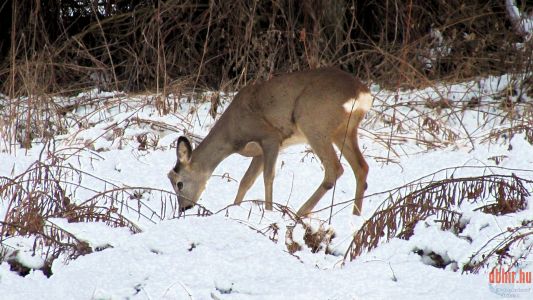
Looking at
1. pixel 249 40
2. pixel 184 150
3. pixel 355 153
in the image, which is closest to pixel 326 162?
pixel 355 153

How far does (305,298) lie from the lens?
3.78 meters

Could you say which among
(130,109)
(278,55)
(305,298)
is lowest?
(305,298)

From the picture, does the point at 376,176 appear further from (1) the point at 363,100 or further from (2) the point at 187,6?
(2) the point at 187,6

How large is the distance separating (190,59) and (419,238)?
282 inches

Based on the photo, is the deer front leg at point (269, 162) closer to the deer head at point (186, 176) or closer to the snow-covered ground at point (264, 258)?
the snow-covered ground at point (264, 258)

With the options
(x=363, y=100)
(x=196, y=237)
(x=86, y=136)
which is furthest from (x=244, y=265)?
(x=86, y=136)

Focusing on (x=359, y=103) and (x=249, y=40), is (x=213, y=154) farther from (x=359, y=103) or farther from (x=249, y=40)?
(x=249, y=40)

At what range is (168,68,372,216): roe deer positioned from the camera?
7.05 meters

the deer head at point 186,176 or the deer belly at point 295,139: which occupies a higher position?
the deer belly at point 295,139

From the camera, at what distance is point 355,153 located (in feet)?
23.3

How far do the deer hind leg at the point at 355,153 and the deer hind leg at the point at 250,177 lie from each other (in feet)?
2.56

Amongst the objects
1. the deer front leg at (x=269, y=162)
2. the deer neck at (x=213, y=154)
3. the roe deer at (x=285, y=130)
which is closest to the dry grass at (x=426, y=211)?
the roe deer at (x=285, y=130)

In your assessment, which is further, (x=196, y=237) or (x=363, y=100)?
(x=363, y=100)

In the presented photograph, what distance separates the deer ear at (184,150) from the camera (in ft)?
24.9
